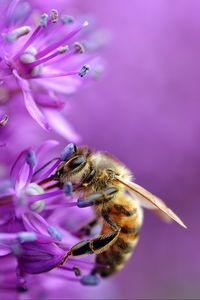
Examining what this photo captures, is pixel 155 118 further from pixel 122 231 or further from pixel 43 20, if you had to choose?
pixel 43 20

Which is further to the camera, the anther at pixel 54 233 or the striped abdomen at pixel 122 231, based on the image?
the striped abdomen at pixel 122 231

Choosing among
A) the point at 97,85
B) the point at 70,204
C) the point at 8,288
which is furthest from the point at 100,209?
the point at 97,85

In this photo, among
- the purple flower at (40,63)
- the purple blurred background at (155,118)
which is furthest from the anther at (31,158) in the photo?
the purple blurred background at (155,118)

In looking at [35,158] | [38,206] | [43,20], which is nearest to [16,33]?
[43,20]

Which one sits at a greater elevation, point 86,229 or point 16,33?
point 16,33

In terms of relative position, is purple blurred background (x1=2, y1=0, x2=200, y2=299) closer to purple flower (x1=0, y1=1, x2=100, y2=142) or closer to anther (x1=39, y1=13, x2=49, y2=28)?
purple flower (x1=0, y1=1, x2=100, y2=142)

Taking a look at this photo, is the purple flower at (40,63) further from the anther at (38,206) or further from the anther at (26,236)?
the anther at (26,236)
